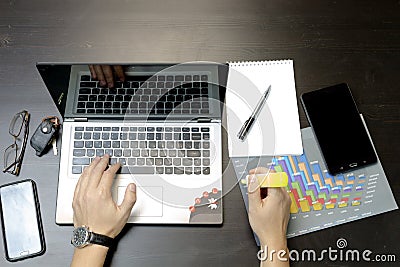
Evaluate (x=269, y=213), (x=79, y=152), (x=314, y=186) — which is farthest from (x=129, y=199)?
(x=314, y=186)

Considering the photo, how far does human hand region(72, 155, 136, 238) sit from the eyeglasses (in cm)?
15

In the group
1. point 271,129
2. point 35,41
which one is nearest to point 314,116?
point 271,129

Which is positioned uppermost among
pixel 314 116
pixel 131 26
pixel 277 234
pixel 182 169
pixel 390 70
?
pixel 131 26

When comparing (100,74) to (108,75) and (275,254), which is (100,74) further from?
(275,254)

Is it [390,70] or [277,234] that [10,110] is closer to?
[277,234]

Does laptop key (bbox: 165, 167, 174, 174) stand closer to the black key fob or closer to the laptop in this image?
the laptop

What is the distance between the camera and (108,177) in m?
0.97

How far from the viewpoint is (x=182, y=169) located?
1.01m

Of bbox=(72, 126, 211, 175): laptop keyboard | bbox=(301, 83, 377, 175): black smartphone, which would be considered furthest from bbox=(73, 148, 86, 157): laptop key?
bbox=(301, 83, 377, 175): black smartphone

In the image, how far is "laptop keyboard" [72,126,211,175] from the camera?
3.31 ft

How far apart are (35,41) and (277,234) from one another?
68 cm

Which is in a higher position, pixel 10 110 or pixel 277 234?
pixel 10 110

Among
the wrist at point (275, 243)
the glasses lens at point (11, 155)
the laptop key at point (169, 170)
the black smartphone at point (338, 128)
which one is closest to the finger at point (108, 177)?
the laptop key at point (169, 170)

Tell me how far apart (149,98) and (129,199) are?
0.70 feet
